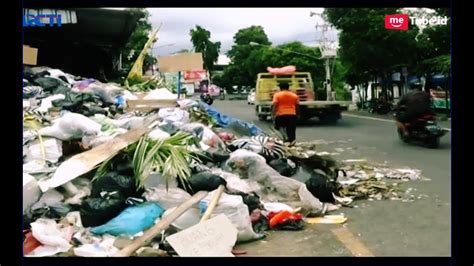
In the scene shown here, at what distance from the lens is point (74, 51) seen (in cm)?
870

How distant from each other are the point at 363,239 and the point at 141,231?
1708 millimetres

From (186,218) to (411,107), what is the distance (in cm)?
273

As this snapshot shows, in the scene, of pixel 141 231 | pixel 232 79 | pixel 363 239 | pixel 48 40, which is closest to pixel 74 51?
pixel 48 40

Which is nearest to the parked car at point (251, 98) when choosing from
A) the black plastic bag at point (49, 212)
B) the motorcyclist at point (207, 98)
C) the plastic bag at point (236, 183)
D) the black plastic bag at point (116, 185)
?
the motorcyclist at point (207, 98)

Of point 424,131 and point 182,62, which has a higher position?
point 182,62

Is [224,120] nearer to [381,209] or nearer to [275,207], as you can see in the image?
[275,207]

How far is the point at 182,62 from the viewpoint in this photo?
550 cm

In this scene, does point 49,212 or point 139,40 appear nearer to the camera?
point 49,212

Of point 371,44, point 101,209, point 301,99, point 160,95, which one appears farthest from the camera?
point 160,95

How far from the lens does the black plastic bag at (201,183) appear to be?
5.30 metres

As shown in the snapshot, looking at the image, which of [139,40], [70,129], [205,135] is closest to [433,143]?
[205,135]

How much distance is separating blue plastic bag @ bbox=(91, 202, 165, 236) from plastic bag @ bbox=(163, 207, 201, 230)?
11 cm

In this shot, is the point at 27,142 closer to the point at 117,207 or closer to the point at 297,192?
the point at 117,207
